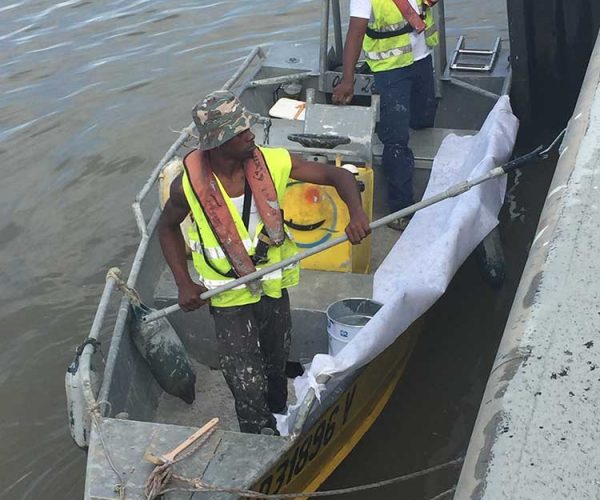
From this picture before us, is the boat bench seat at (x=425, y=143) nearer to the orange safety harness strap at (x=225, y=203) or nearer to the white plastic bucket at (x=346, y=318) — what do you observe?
the white plastic bucket at (x=346, y=318)

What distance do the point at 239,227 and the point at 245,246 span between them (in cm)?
11

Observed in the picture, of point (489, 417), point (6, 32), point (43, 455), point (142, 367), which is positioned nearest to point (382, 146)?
point (142, 367)

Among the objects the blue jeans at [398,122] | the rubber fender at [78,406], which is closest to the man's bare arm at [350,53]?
the blue jeans at [398,122]

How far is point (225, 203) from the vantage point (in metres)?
4.25

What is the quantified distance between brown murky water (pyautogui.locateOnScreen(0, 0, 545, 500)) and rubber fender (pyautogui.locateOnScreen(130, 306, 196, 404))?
43.4 inches

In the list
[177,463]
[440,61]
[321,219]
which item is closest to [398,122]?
[321,219]

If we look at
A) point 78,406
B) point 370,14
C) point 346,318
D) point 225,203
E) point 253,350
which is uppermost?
point 370,14

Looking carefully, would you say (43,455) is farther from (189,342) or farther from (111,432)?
(111,432)

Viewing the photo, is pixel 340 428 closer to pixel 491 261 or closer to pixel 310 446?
pixel 310 446

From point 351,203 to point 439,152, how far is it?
287 cm

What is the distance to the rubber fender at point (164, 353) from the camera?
5.28m

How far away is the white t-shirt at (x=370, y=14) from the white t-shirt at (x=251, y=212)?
2653mm

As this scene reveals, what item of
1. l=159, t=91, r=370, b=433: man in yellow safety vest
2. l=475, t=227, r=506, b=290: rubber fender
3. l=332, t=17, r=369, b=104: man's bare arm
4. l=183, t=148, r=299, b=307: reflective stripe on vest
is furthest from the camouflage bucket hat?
l=475, t=227, r=506, b=290: rubber fender

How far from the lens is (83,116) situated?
35.4 feet
